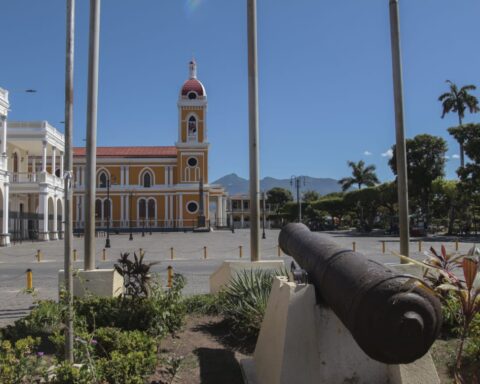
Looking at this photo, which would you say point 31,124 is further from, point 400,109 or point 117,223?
point 400,109

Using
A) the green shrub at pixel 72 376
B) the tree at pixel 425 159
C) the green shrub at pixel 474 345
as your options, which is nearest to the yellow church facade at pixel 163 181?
the tree at pixel 425 159

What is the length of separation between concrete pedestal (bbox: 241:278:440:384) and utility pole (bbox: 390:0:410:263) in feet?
13.6

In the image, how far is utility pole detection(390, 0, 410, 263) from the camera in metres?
7.75

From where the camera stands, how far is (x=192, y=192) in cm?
6938

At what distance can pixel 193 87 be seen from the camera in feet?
236

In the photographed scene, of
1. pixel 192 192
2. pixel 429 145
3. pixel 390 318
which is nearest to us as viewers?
pixel 390 318

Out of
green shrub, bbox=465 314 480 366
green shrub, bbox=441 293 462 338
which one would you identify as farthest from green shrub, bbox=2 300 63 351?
green shrub, bbox=441 293 462 338

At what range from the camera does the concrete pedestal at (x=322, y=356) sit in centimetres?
376

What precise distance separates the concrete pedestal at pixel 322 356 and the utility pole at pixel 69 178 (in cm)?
186

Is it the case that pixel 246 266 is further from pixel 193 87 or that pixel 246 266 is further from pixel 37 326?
pixel 193 87

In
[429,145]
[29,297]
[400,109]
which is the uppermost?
[429,145]

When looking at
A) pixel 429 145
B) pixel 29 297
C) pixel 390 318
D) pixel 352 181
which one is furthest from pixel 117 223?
pixel 390 318

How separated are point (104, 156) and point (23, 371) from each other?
73.0 meters

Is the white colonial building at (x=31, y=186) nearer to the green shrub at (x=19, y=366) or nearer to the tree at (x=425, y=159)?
the tree at (x=425, y=159)
